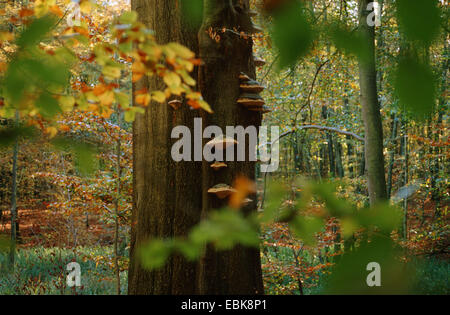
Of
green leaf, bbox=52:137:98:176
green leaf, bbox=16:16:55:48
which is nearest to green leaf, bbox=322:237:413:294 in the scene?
green leaf, bbox=52:137:98:176

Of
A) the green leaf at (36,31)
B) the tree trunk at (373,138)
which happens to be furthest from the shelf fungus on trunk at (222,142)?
the tree trunk at (373,138)

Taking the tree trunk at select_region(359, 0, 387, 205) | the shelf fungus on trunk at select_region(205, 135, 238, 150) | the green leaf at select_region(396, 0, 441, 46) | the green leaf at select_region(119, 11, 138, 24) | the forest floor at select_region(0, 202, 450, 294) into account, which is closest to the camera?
the green leaf at select_region(396, 0, 441, 46)

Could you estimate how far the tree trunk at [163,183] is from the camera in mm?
2506

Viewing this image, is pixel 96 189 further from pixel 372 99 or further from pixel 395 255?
pixel 395 255

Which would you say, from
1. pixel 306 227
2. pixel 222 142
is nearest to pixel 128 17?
pixel 306 227

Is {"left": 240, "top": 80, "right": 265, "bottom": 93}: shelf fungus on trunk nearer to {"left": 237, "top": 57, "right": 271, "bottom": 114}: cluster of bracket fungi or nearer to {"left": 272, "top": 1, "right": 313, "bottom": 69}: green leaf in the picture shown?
{"left": 237, "top": 57, "right": 271, "bottom": 114}: cluster of bracket fungi

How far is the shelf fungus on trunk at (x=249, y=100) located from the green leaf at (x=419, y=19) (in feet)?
6.89

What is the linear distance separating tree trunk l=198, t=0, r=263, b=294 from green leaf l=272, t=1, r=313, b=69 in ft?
6.28

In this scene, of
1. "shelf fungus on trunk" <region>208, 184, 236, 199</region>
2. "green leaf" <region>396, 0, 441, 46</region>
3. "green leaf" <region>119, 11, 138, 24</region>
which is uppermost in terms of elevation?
"green leaf" <region>119, 11, 138, 24</region>

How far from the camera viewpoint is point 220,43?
260 cm

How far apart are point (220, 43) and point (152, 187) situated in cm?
117

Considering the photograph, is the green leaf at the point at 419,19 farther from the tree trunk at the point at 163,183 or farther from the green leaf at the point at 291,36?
the tree trunk at the point at 163,183

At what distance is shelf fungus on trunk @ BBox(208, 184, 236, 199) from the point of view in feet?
7.61
